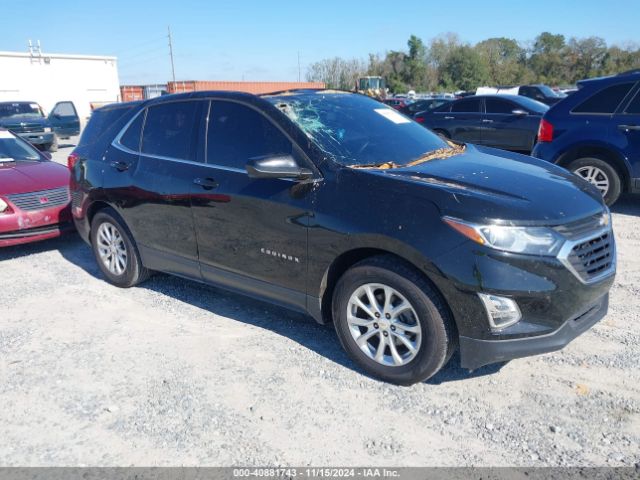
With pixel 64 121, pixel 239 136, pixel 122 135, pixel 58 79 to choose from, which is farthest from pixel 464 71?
pixel 239 136

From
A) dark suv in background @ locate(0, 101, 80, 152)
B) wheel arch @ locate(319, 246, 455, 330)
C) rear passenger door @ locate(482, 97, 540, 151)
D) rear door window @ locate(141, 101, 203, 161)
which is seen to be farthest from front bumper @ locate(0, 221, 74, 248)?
dark suv in background @ locate(0, 101, 80, 152)

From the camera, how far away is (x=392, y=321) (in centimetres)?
326

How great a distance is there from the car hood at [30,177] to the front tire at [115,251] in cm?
162

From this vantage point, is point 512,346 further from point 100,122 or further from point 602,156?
point 602,156

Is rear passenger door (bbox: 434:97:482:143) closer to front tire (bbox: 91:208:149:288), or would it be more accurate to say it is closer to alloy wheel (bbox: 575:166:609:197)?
alloy wheel (bbox: 575:166:609:197)

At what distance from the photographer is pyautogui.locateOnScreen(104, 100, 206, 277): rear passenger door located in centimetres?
428

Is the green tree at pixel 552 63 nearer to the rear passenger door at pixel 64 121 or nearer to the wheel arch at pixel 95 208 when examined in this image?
the rear passenger door at pixel 64 121

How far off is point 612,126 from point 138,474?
6.75 meters

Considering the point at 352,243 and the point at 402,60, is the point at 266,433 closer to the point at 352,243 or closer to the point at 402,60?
the point at 352,243

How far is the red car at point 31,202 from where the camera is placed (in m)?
6.05

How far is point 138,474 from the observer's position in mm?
2703

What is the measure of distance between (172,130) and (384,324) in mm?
2461

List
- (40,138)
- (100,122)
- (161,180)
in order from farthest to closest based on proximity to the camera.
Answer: (40,138), (100,122), (161,180)

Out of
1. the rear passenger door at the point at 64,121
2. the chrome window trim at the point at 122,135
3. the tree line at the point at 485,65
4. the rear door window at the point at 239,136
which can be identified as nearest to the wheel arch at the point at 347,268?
the rear door window at the point at 239,136
